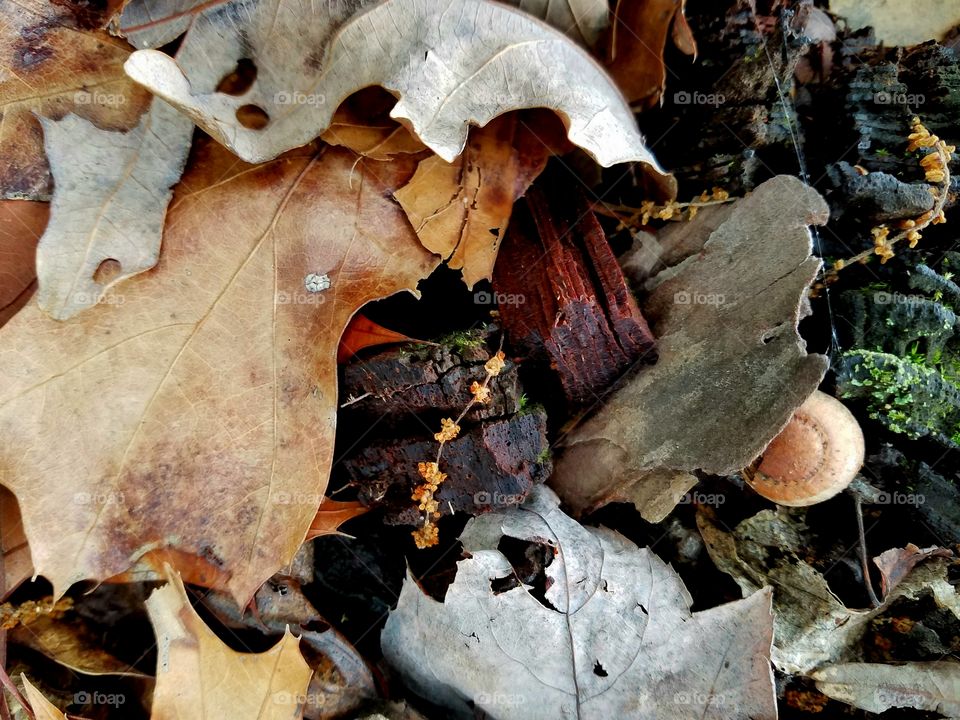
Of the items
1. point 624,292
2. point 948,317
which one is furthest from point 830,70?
point 624,292

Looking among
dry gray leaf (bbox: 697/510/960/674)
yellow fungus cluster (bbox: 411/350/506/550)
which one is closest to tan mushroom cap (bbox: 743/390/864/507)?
dry gray leaf (bbox: 697/510/960/674)

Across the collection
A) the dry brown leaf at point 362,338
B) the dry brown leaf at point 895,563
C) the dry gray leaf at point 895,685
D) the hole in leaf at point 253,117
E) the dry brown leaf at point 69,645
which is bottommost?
the dry brown leaf at point 69,645

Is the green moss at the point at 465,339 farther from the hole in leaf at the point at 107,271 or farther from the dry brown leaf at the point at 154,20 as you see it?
the dry brown leaf at the point at 154,20

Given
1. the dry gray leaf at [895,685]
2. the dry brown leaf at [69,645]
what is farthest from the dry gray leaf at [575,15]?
the dry brown leaf at [69,645]

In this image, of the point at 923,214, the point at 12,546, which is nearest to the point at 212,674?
the point at 12,546

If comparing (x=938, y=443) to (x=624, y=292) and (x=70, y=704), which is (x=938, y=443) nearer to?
(x=624, y=292)
